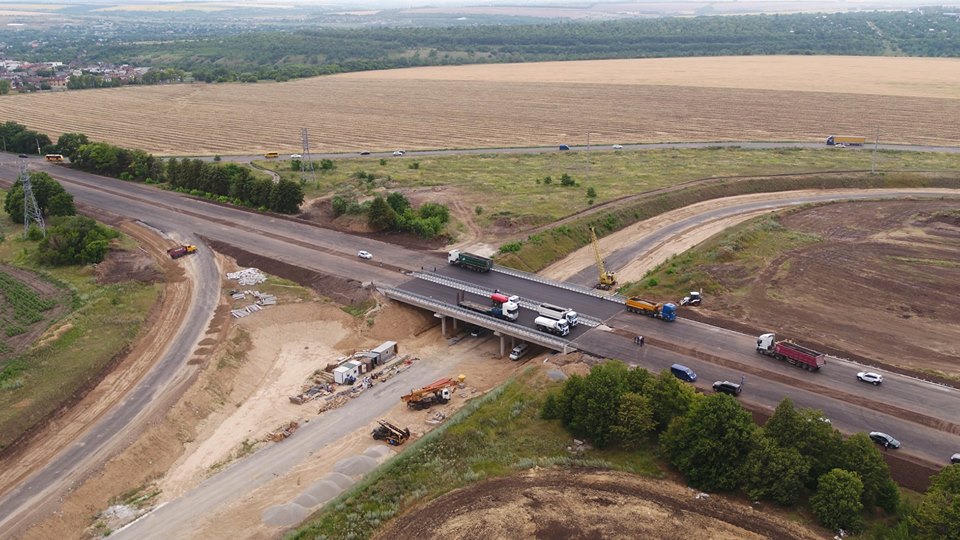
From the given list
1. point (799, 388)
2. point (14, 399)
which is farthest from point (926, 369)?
point (14, 399)

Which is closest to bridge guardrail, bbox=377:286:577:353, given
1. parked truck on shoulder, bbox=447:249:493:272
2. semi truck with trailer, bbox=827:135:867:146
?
parked truck on shoulder, bbox=447:249:493:272

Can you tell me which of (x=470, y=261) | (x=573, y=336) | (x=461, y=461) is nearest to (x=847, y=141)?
(x=470, y=261)

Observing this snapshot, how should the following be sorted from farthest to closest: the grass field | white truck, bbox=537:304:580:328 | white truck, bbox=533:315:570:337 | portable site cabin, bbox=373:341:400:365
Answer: portable site cabin, bbox=373:341:400:365 → white truck, bbox=537:304:580:328 → white truck, bbox=533:315:570:337 → the grass field

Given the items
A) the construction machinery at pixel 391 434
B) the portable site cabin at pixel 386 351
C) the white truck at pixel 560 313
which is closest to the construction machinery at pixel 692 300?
the white truck at pixel 560 313

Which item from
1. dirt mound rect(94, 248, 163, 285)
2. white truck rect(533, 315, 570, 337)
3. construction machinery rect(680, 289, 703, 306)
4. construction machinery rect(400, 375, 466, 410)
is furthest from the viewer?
dirt mound rect(94, 248, 163, 285)

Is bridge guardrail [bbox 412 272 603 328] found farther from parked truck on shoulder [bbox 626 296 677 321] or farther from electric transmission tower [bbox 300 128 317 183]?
electric transmission tower [bbox 300 128 317 183]

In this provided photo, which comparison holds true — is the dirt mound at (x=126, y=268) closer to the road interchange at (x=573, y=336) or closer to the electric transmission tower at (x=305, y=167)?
the road interchange at (x=573, y=336)
